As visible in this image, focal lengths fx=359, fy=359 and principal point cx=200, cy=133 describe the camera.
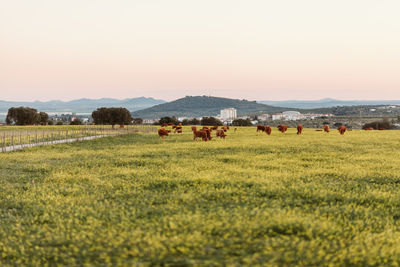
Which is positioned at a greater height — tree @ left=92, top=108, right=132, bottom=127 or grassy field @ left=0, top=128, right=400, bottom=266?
tree @ left=92, top=108, right=132, bottom=127

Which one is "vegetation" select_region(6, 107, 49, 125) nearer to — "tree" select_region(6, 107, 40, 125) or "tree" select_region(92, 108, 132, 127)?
"tree" select_region(6, 107, 40, 125)

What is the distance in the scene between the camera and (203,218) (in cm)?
806

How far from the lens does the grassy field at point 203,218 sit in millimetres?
6316

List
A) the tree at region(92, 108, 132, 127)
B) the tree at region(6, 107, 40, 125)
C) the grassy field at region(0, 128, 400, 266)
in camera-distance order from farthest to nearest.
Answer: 1. the tree at region(6, 107, 40, 125)
2. the tree at region(92, 108, 132, 127)
3. the grassy field at region(0, 128, 400, 266)

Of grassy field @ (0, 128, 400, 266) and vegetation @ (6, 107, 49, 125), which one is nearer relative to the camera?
grassy field @ (0, 128, 400, 266)

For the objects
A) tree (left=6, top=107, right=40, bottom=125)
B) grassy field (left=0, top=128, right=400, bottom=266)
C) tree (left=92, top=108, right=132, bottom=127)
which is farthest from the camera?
tree (left=6, top=107, right=40, bottom=125)

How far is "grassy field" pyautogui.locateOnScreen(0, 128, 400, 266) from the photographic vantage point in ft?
20.7

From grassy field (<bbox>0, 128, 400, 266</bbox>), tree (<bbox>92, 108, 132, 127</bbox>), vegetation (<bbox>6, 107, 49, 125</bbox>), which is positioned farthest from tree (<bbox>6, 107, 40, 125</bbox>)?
grassy field (<bbox>0, 128, 400, 266</bbox>)

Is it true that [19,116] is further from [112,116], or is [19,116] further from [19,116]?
[112,116]

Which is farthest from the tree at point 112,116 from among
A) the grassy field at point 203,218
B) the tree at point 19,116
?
the grassy field at point 203,218

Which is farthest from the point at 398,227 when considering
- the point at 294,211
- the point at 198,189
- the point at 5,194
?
the point at 5,194

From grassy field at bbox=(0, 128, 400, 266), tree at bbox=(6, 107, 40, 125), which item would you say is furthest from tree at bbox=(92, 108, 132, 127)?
grassy field at bbox=(0, 128, 400, 266)

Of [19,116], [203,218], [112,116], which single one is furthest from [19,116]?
[203,218]

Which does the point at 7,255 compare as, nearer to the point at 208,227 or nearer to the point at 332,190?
the point at 208,227
